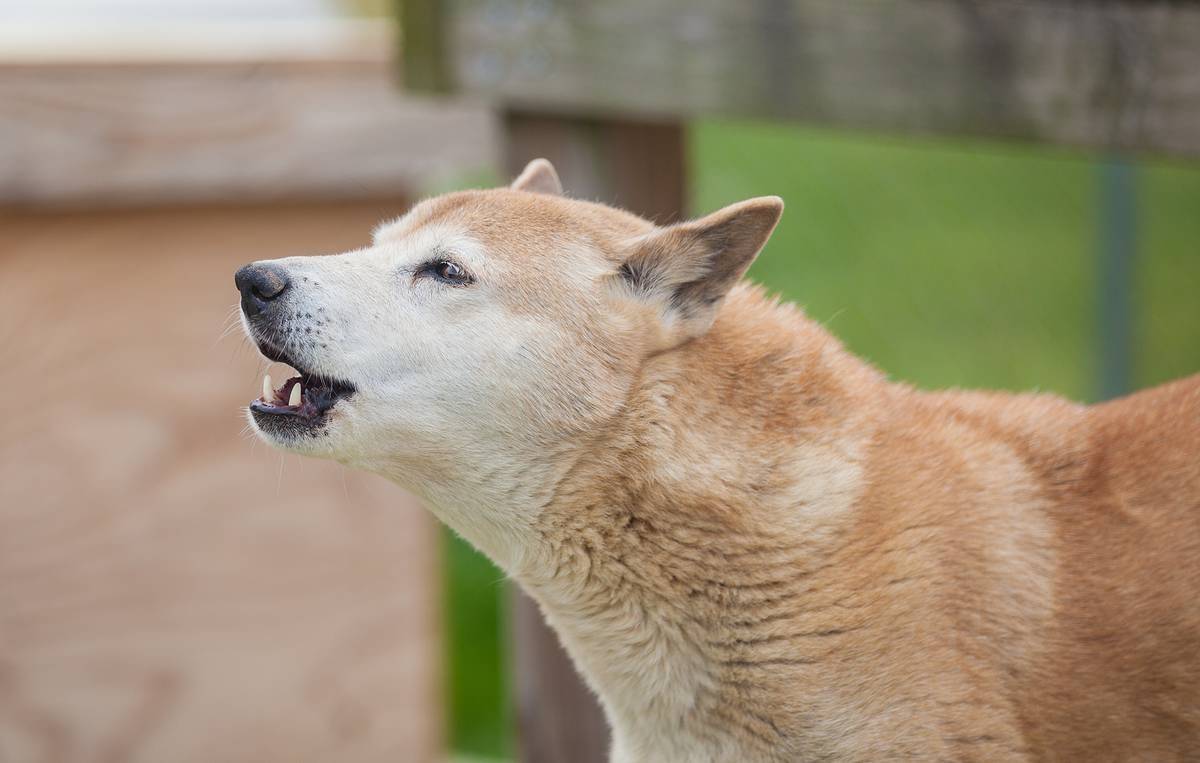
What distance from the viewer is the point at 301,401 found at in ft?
9.14

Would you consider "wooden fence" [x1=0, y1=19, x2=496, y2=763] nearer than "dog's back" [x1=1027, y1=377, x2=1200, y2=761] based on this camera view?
No

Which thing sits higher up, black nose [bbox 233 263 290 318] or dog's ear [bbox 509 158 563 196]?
dog's ear [bbox 509 158 563 196]

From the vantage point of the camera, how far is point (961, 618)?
2594 mm

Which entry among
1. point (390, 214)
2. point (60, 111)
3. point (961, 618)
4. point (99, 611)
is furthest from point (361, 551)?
point (961, 618)

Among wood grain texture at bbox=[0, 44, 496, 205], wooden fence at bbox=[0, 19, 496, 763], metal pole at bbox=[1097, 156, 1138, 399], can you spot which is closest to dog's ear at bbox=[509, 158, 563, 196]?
wood grain texture at bbox=[0, 44, 496, 205]

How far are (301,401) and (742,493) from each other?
915 mm

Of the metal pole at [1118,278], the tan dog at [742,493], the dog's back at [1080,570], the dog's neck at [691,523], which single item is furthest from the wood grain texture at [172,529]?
the metal pole at [1118,278]

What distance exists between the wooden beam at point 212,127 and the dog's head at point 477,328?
1438 millimetres

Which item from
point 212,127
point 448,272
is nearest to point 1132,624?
point 448,272

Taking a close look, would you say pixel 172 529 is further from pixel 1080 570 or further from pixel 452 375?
pixel 1080 570

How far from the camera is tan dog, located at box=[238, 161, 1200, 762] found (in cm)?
255

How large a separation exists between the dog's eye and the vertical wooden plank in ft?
3.07

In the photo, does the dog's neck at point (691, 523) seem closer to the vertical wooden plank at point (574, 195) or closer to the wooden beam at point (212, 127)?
the vertical wooden plank at point (574, 195)

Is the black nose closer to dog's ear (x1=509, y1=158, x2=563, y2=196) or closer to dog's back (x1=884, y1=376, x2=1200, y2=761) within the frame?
dog's ear (x1=509, y1=158, x2=563, y2=196)
